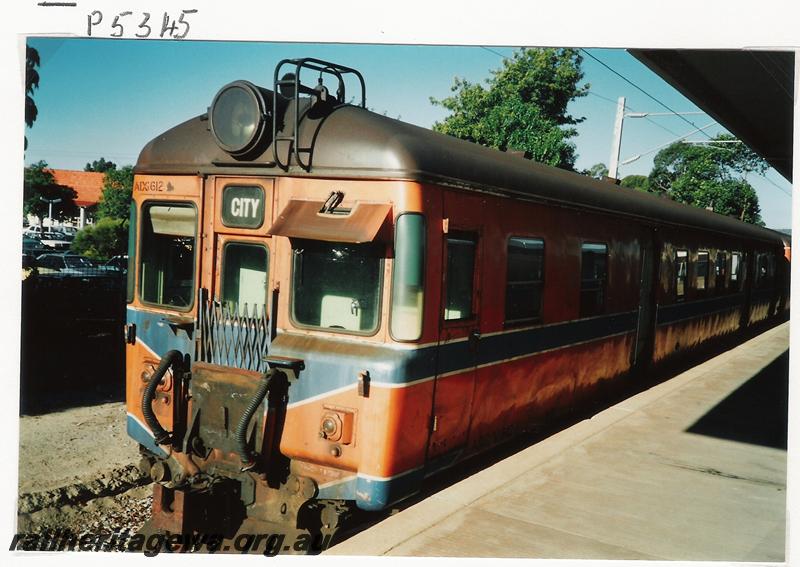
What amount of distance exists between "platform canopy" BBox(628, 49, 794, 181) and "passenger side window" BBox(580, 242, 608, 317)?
1.93 m

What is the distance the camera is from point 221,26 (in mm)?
4980

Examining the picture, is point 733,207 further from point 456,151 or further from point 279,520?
point 279,520

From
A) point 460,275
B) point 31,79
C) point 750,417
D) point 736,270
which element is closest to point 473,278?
point 460,275

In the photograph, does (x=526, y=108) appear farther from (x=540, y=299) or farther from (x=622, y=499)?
(x=622, y=499)

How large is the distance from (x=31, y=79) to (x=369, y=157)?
272 centimetres

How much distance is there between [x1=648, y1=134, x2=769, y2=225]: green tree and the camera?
1483 cm

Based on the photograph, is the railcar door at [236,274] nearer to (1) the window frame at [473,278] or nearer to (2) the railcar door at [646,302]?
(1) the window frame at [473,278]

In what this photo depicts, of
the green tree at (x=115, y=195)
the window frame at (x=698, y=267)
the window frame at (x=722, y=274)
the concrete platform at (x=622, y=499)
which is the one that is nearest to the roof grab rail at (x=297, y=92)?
→ the concrete platform at (x=622, y=499)

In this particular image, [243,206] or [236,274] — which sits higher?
[243,206]

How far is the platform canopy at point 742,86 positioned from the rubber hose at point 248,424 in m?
3.72

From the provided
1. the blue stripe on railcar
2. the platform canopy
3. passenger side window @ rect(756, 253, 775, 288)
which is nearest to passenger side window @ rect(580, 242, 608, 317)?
the platform canopy

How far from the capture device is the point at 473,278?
219 inches

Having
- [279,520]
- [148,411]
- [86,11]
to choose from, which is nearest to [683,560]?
[279,520]

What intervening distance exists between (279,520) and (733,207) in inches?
537
